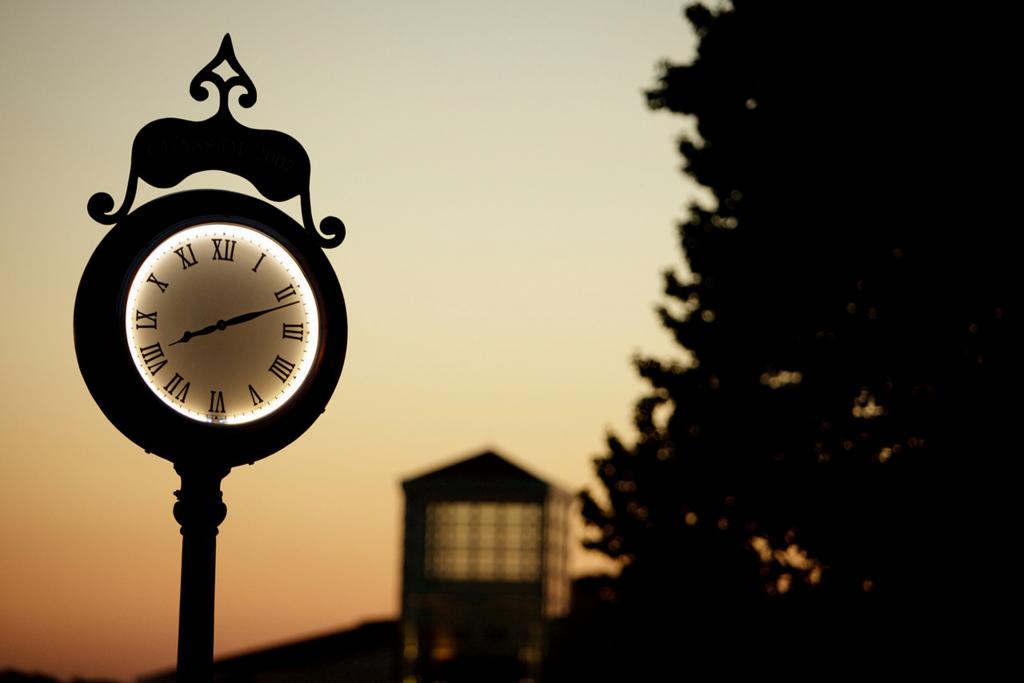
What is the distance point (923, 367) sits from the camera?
2148 cm

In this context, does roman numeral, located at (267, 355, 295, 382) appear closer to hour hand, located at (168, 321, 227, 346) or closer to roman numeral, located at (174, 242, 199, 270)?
hour hand, located at (168, 321, 227, 346)

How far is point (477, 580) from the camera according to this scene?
3791 centimetres

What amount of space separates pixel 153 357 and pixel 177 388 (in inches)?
5.4

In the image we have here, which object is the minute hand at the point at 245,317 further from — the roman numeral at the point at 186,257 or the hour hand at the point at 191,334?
the roman numeral at the point at 186,257

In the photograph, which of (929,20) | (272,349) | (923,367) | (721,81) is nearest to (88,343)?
(272,349)

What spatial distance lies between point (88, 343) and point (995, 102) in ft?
59.0

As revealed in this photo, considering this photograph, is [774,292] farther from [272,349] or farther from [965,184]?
[272,349]

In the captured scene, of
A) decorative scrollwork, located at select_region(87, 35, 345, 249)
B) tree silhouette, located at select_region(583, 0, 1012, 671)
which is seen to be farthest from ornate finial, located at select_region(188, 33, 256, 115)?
tree silhouette, located at select_region(583, 0, 1012, 671)

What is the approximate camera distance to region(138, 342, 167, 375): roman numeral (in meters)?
5.84

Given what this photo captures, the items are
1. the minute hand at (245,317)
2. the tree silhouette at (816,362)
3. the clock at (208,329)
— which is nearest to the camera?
the clock at (208,329)

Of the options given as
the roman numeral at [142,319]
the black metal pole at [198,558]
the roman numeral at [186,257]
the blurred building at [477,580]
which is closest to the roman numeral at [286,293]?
the roman numeral at [186,257]

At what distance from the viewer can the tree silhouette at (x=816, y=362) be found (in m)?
20.8

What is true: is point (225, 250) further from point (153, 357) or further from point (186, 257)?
point (153, 357)

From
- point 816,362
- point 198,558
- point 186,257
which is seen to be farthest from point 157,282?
point 816,362
